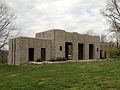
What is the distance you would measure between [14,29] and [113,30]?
50.9ft

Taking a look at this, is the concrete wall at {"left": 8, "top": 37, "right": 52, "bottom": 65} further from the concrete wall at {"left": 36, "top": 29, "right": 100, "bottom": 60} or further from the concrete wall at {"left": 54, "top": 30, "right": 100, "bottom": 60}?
the concrete wall at {"left": 54, "top": 30, "right": 100, "bottom": 60}

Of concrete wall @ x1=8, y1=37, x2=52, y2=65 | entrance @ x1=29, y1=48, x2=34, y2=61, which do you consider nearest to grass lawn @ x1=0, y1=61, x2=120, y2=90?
concrete wall @ x1=8, y1=37, x2=52, y2=65

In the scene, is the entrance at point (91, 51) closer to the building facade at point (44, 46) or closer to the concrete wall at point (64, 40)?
the concrete wall at point (64, 40)

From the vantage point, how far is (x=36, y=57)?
23.2m

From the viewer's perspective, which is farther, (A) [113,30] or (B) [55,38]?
(B) [55,38]

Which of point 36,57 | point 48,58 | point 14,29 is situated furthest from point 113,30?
point 14,29

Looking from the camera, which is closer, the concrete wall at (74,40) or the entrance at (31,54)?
the entrance at (31,54)

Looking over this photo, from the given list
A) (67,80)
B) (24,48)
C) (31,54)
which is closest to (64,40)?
(31,54)

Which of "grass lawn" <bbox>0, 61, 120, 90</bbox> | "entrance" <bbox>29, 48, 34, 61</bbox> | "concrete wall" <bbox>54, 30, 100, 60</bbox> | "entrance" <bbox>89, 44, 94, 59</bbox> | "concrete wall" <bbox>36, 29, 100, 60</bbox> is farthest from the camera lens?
"entrance" <bbox>89, 44, 94, 59</bbox>

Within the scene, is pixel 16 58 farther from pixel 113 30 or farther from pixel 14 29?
pixel 113 30

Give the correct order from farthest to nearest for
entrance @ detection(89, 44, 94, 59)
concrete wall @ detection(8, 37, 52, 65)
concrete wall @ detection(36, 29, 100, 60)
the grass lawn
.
→ entrance @ detection(89, 44, 94, 59), concrete wall @ detection(36, 29, 100, 60), concrete wall @ detection(8, 37, 52, 65), the grass lawn

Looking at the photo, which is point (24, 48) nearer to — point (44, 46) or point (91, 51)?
point (44, 46)

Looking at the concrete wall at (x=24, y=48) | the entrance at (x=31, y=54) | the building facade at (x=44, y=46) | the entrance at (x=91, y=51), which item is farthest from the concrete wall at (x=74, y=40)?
the entrance at (x=31, y=54)

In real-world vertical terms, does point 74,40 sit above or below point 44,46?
above
